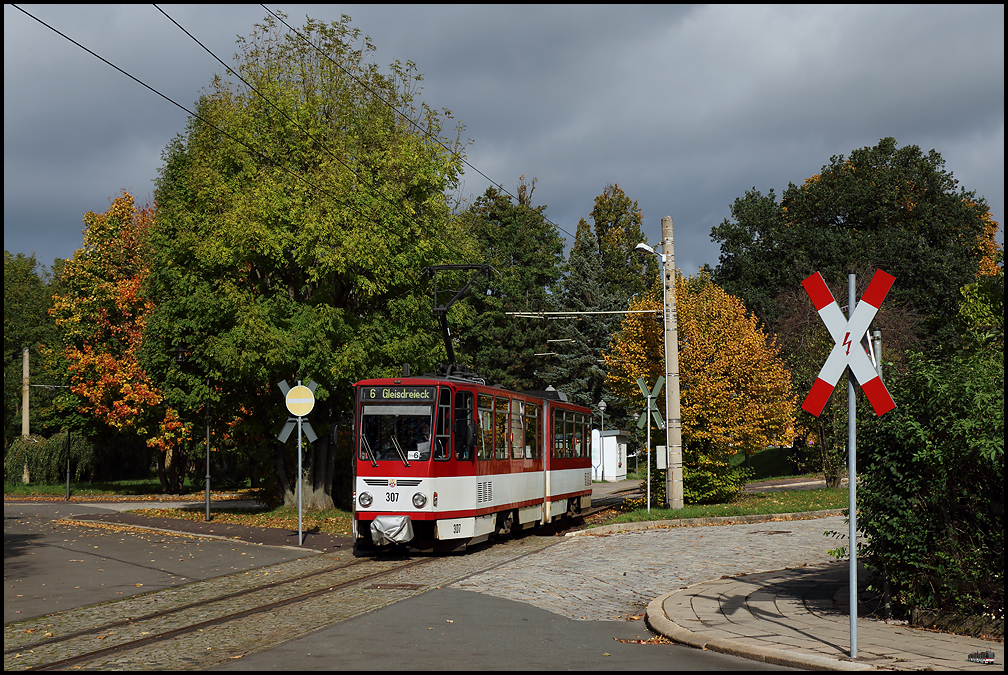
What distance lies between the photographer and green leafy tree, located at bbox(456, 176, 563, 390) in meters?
66.7

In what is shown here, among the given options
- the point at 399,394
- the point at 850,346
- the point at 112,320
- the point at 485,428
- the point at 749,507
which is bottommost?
the point at 749,507

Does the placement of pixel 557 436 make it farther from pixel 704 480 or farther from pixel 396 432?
pixel 396 432

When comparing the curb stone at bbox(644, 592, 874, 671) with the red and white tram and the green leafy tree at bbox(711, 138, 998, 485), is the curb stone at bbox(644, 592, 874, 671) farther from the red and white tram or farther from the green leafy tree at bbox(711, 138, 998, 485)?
the green leafy tree at bbox(711, 138, 998, 485)

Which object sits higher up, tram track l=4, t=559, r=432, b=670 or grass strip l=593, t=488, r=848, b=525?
tram track l=4, t=559, r=432, b=670

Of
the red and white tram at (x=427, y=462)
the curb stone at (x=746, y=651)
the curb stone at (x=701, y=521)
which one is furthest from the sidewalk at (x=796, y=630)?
the curb stone at (x=701, y=521)

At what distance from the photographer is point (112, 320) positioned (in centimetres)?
4303

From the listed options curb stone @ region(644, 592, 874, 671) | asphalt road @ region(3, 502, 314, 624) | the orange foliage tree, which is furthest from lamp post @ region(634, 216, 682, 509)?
the orange foliage tree

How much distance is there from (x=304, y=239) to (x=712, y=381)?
1242cm

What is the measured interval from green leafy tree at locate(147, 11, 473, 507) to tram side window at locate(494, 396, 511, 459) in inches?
184

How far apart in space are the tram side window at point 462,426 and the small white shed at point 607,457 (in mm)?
36524

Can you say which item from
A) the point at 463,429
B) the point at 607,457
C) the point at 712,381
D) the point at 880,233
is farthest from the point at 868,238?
the point at 463,429

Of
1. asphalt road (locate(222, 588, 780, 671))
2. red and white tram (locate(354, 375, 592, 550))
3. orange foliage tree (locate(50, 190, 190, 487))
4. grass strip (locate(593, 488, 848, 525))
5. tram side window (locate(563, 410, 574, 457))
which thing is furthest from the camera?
orange foliage tree (locate(50, 190, 190, 487))

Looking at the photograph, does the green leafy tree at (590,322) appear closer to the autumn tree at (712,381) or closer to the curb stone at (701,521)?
the autumn tree at (712,381)

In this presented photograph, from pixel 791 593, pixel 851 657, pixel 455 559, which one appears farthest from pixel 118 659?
pixel 455 559
